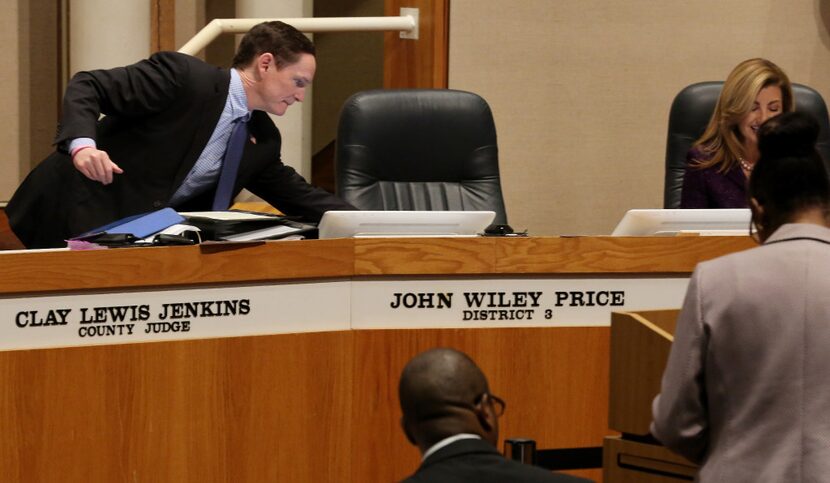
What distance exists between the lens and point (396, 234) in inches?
124

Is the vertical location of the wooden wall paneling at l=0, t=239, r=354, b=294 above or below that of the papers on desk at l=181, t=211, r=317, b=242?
below

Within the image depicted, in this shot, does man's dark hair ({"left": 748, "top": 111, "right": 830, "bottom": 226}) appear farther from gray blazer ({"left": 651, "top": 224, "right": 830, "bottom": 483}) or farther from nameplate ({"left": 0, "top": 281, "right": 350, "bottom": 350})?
nameplate ({"left": 0, "top": 281, "right": 350, "bottom": 350})

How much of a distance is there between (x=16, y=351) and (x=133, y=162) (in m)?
1.13

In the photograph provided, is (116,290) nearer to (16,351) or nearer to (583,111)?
(16,351)

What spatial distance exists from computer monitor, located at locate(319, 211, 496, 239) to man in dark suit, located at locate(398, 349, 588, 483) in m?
1.32

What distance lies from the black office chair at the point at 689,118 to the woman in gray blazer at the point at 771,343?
7.86 ft

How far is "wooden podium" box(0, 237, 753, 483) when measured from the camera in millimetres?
2621

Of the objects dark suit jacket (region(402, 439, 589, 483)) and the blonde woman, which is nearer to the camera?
dark suit jacket (region(402, 439, 589, 483))

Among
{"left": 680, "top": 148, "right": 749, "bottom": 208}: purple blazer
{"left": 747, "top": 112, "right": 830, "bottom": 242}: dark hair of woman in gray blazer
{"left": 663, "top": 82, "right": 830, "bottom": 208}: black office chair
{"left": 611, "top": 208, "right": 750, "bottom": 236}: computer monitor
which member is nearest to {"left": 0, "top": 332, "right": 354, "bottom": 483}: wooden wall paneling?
{"left": 611, "top": 208, "right": 750, "bottom": 236}: computer monitor

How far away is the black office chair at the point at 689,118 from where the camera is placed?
4.46 meters

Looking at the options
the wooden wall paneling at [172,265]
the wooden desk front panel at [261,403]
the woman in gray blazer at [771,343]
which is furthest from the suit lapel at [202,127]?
the woman in gray blazer at [771,343]

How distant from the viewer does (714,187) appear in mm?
4227

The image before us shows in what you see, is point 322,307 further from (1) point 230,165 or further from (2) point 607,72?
(2) point 607,72

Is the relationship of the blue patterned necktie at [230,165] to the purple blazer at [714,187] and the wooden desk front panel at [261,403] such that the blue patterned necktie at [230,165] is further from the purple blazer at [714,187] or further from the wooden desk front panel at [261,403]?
the purple blazer at [714,187]
